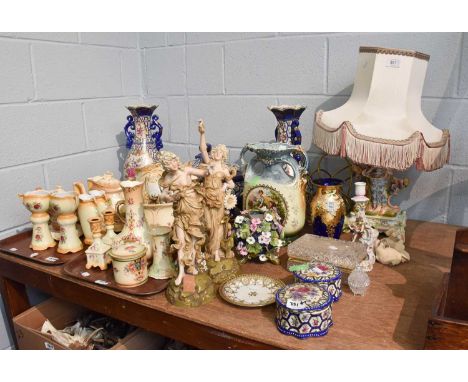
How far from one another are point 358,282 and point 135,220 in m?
0.56

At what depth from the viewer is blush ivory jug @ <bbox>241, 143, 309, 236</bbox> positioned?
1.16m

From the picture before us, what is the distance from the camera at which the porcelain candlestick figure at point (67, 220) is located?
119 centimetres

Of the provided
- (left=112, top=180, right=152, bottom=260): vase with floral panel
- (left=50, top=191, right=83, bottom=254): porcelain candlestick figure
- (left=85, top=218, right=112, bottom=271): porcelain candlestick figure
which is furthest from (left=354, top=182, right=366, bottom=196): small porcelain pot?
(left=50, top=191, right=83, bottom=254): porcelain candlestick figure

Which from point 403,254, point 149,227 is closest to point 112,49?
point 149,227

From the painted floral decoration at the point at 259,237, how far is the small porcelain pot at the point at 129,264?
0.81ft

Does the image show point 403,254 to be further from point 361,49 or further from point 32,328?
point 32,328

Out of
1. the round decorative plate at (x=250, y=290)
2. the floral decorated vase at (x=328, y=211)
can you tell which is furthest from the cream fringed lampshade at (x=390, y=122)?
the round decorative plate at (x=250, y=290)

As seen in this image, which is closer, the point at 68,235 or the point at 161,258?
the point at 161,258

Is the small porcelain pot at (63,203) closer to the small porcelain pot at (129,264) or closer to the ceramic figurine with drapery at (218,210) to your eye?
the small porcelain pot at (129,264)

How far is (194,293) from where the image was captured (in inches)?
36.6

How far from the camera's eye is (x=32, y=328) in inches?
51.3

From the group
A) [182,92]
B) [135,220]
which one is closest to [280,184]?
[135,220]

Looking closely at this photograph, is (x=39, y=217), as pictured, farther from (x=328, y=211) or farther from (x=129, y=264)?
(x=328, y=211)

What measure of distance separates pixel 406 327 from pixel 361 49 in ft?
2.35
